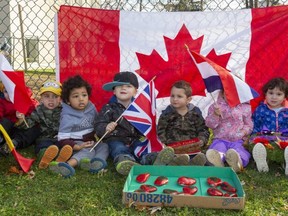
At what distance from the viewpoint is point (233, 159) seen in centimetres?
327

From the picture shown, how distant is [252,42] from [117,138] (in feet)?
6.60

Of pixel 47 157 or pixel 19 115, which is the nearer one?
pixel 47 157

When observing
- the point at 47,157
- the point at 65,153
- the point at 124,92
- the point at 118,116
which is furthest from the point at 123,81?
the point at 47,157

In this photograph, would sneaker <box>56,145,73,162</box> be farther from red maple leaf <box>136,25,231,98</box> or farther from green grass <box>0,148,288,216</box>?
red maple leaf <box>136,25,231,98</box>

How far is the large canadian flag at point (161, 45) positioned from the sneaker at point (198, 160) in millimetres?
1512

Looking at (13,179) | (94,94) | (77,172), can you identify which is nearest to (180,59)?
(94,94)

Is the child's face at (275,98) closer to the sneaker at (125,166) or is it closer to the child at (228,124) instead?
the child at (228,124)

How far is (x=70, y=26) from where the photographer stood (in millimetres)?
4551

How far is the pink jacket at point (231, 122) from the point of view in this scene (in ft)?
12.3

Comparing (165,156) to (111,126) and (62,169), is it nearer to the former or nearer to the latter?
(111,126)

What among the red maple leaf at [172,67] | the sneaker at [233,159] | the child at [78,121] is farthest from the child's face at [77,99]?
the sneaker at [233,159]

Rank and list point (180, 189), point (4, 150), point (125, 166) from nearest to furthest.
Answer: point (180, 189)
point (125, 166)
point (4, 150)

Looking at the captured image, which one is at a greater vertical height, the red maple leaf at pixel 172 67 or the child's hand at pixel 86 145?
the red maple leaf at pixel 172 67

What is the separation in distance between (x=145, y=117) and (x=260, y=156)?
106 cm
